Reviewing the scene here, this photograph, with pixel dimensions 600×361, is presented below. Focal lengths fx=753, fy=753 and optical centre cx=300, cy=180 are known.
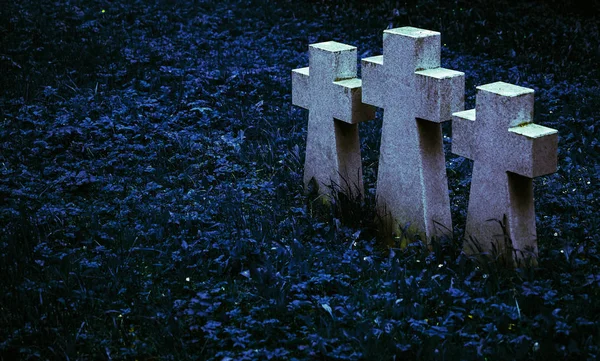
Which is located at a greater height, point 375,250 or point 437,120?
point 437,120

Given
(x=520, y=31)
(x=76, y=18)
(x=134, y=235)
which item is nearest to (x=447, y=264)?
(x=134, y=235)

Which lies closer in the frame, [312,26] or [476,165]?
[476,165]

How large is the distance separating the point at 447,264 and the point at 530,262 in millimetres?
458

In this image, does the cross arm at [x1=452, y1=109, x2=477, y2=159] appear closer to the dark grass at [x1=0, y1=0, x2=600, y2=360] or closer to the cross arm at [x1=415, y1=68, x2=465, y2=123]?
the cross arm at [x1=415, y1=68, x2=465, y2=123]

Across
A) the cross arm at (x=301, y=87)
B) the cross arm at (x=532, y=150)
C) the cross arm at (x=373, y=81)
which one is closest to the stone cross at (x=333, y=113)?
the cross arm at (x=301, y=87)

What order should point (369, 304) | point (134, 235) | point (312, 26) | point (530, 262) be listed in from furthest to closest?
point (312, 26) → point (134, 235) → point (530, 262) → point (369, 304)

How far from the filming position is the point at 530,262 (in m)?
4.07

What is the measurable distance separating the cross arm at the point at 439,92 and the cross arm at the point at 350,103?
1.76ft

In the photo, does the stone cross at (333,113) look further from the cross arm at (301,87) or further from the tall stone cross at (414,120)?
the tall stone cross at (414,120)

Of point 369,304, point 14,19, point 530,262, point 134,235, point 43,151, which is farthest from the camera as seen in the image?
point 14,19

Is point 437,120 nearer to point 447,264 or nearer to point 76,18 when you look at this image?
point 447,264

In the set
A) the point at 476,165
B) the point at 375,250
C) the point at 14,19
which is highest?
the point at 14,19

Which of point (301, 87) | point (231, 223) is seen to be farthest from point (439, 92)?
point (231, 223)

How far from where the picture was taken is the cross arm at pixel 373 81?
4.57m
